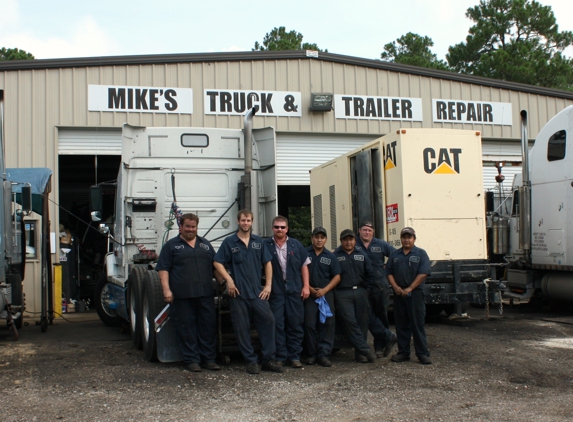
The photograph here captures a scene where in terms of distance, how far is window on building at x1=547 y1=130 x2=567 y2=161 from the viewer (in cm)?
1216

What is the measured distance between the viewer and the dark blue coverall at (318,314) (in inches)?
303

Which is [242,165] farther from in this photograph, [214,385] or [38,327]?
[38,327]

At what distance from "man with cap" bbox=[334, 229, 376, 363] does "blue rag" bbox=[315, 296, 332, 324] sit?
183 mm

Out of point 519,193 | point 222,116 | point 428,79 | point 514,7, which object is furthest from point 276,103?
point 514,7

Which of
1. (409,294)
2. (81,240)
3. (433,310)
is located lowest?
(433,310)

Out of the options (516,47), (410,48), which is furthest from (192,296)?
(410,48)

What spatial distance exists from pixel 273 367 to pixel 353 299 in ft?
4.21

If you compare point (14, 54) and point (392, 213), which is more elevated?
point (14, 54)

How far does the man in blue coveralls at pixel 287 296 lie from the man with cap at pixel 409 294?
3.54 ft

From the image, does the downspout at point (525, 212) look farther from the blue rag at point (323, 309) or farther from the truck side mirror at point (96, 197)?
the truck side mirror at point (96, 197)

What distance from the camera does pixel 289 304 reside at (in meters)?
7.52

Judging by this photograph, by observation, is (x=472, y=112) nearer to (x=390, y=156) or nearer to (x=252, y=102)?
(x=252, y=102)

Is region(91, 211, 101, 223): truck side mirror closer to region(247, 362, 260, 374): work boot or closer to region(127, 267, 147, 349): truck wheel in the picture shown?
region(127, 267, 147, 349): truck wheel

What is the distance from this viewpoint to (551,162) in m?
12.4
